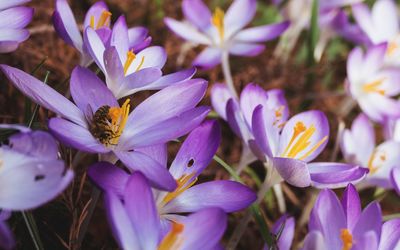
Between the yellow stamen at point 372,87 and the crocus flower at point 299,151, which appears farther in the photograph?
the yellow stamen at point 372,87

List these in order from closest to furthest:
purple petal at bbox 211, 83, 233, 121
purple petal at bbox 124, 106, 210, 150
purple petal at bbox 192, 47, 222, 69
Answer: purple petal at bbox 124, 106, 210, 150
purple petal at bbox 211, 83, 233, 121
purple petal at bbox 192, 47, 222, 69

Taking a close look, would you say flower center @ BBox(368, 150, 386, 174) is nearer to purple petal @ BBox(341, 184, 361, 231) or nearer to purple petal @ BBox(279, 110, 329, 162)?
purple petal @ BBox(279, 110, 329, 162)

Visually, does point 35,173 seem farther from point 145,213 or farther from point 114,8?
point 114,8

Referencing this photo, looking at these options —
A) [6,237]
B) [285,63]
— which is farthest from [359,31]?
[6,237]

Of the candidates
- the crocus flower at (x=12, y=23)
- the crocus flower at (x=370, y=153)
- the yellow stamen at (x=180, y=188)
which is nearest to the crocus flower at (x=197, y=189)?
the yellow stamen at (x=180, y=188)

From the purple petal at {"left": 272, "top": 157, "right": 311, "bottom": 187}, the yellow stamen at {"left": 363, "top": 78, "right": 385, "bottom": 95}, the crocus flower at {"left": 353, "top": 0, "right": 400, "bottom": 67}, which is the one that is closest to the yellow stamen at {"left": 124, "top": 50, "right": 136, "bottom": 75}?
the purple petal at {"left": 272, "top": 157, "right": 311, "bottom": 187}

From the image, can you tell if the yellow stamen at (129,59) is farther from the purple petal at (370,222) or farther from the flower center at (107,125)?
the purple petal at (370,222)

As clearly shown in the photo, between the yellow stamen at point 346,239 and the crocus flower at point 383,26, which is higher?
the yellow stamen at point 346,239

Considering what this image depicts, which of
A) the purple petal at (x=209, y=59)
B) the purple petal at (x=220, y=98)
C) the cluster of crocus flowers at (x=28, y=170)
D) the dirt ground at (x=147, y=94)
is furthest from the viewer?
the purple petal at (x=209, y=59)
